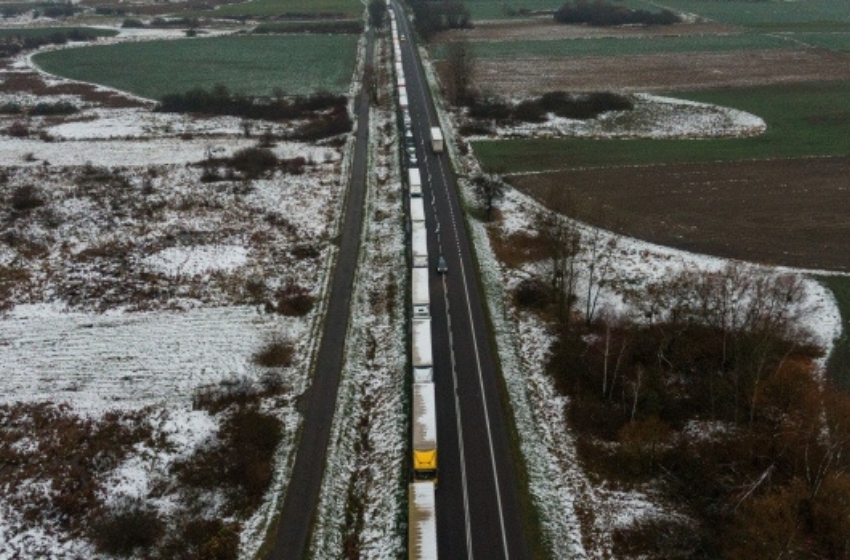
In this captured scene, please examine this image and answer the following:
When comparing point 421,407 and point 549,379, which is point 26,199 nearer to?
point 421,407

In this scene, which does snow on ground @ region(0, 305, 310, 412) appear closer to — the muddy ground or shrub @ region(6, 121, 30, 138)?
shrub @ region(6, 121, 30, 138)

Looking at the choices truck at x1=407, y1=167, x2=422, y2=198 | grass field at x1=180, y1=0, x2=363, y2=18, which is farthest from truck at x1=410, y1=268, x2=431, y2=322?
grass field at x1=180, y1=0, x2=363, y2=18

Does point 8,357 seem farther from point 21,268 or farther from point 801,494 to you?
point 801,494

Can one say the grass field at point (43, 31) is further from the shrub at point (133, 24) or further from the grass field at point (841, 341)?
the grass field at point (841, 341)

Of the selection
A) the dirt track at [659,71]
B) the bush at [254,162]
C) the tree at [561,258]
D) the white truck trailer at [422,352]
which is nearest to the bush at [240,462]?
the white truck trailer at [422,352]

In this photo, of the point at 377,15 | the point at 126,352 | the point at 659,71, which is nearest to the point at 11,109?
the point at 126,352

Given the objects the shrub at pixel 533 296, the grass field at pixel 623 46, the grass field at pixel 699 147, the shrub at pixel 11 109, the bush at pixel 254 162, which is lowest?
the shrub at pixel 533 296
